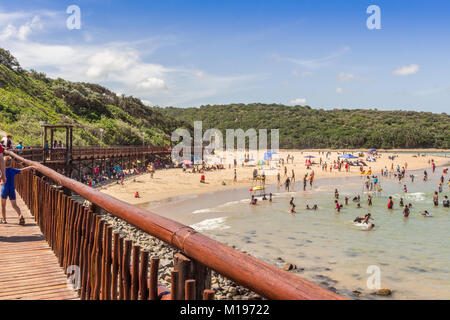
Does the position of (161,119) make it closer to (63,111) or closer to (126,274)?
(63,111)

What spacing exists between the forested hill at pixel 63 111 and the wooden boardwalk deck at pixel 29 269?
1153 inches

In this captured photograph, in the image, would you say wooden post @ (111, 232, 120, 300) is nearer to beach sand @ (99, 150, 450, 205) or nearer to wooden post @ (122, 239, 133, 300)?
wooden post @ (122, 239, 133, 300)

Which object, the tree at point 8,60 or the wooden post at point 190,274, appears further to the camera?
the tree at point 8,60

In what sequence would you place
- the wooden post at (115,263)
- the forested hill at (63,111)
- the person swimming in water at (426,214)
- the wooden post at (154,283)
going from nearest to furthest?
the wooden post at (154,283) < the wooden post at (115,263) < the person swimming in water at (426,214) < the forested hill at (63,111)

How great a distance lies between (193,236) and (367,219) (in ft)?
74.8

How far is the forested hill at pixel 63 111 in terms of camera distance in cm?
3797

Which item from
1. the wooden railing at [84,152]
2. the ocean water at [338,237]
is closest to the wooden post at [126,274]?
the ocean water at [338,237]

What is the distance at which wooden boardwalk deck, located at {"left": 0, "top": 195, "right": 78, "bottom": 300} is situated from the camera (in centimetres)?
355

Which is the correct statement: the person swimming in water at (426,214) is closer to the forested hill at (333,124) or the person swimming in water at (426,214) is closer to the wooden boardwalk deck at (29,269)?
the wooden boardwalk deck at (29,269)

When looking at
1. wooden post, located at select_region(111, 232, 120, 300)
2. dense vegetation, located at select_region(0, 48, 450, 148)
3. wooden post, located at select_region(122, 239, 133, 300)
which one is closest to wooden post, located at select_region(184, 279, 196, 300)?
wooden post, located at select_region(122, 239, 133, 300)
